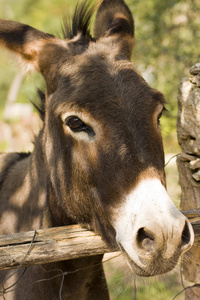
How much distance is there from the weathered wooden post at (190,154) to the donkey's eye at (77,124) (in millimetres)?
879

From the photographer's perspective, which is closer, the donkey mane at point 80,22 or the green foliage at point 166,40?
the donkey mane at point 80,22

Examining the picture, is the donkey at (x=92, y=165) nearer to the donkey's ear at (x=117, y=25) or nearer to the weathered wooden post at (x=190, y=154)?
the donkey's ear at (x=117, y=25)

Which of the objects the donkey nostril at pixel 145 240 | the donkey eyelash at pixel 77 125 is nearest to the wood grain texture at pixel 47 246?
the donkey nostril at pixel 145 240

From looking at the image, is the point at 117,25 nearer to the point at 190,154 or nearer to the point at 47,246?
the point at 190,154

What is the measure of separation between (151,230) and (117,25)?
1.91m

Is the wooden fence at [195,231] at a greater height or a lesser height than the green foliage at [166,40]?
lesser

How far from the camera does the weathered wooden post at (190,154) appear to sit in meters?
2.70

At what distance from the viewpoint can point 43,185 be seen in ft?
9.24

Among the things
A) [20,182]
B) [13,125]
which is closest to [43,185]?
[20,182]

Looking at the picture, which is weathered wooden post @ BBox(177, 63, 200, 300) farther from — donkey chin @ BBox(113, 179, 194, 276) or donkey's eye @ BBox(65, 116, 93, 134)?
donkey's eye @ BBox(65, 116, 93, 134)

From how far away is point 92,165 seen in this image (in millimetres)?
2270

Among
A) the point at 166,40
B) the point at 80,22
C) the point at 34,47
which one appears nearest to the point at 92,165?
the point at 34,47

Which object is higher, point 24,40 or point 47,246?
point 24,40

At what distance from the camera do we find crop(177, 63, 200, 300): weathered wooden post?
270 cm
